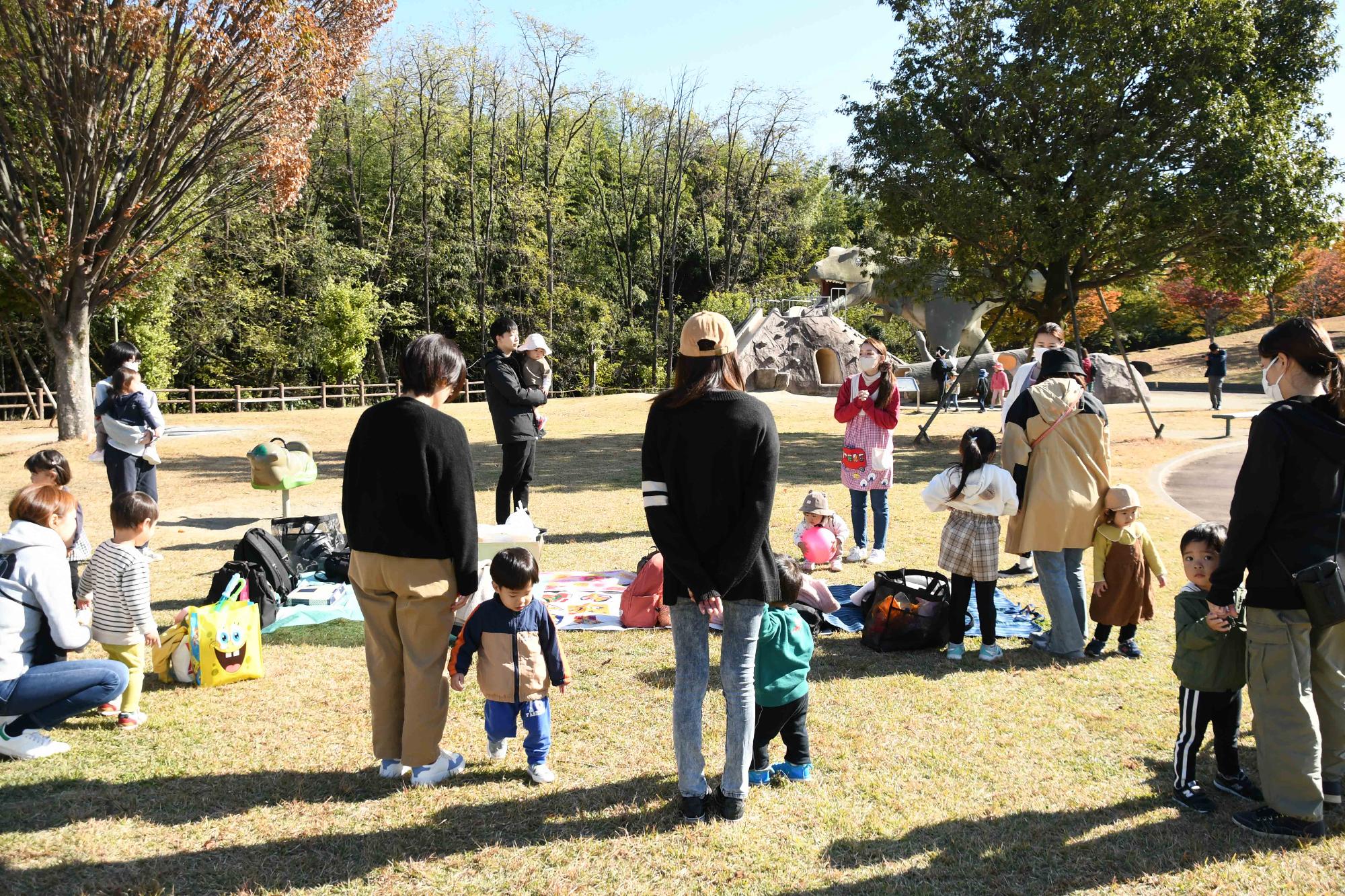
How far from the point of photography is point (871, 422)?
6.97m

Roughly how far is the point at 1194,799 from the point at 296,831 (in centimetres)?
334

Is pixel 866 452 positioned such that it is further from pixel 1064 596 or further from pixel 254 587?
pixel 254 587

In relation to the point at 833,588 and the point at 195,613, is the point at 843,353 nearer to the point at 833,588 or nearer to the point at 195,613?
the point at 833,588

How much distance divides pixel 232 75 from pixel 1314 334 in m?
16.3

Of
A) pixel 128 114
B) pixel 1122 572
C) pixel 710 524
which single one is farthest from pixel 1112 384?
pixel 710 524

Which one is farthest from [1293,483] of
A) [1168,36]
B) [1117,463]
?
[1168,36]

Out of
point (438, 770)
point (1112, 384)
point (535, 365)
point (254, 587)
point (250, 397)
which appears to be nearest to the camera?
point (438, 770)

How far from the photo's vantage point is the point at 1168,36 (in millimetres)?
13836

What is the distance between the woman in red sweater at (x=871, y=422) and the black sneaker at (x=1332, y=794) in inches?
152

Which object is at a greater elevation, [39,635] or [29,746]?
[39,635]

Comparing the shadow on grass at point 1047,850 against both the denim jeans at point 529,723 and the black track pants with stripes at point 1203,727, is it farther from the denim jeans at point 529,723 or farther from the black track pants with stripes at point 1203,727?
the denim jeans at point 529,723

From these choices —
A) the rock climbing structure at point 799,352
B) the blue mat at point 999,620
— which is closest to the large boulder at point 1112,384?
the rock climbing structure at point 799,352

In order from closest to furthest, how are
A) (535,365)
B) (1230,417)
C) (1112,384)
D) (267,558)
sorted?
(267,558) → (535,365) → (1230,417) → (1112,384)

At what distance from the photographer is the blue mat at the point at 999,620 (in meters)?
5.49
